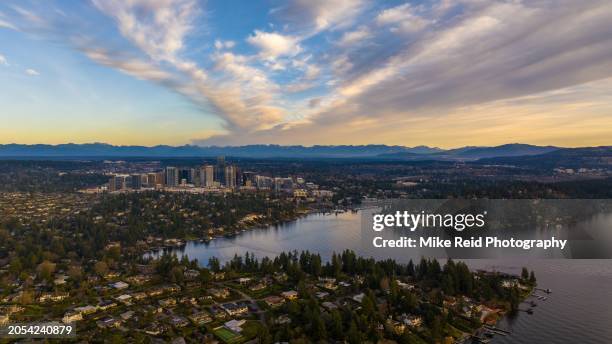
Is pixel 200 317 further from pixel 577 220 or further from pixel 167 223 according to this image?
pixel 577 220

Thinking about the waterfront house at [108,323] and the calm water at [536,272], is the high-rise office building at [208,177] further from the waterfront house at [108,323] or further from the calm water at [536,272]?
the waterfront house at [108,323]

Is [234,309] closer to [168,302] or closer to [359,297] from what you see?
[168,302]

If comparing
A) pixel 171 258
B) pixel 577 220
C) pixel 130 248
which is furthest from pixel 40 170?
pixel 577 220

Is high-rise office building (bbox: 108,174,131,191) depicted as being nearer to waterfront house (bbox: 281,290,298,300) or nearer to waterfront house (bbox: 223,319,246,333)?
waterfront house (bbox: 281,290,298,300)

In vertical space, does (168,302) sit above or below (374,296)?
below

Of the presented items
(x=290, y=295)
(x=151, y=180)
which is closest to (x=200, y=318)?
(x=290, y=295)
